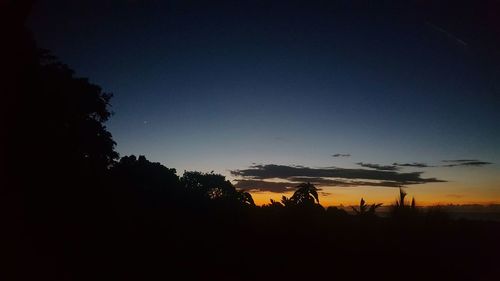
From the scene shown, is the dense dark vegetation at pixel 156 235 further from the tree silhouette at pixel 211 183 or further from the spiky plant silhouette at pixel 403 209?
the tree silhouette at pixel 211 183

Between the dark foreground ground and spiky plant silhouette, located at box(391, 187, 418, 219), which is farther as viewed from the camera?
spiky plant silhouette, located at box(391, 187, 418, 219)

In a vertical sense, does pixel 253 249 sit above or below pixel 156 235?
below

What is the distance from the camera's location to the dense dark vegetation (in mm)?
7641

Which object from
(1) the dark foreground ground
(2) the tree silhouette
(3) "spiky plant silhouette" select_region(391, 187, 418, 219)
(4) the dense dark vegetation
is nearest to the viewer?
(4) the dense dark vegetation

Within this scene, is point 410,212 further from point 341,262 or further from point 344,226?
point 341,262

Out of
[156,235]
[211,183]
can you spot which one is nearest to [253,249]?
[156,235]

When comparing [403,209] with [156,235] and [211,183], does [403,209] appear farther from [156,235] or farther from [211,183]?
[211,183]

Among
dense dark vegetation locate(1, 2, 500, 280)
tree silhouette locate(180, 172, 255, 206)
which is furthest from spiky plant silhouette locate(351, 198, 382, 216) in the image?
tree silhouette locate(180, 172, 255, 206)

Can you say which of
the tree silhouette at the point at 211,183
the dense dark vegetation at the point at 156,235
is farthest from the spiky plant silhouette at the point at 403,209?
the tree silhouette at the point at 211,183

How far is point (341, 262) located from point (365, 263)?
0.86 meters

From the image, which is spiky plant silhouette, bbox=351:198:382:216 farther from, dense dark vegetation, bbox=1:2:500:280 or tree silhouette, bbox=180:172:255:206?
tree silhouette, bbox=180:172:255:206

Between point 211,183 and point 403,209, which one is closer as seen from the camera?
point 403,209

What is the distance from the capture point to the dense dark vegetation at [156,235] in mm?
7641

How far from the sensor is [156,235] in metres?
11.1
